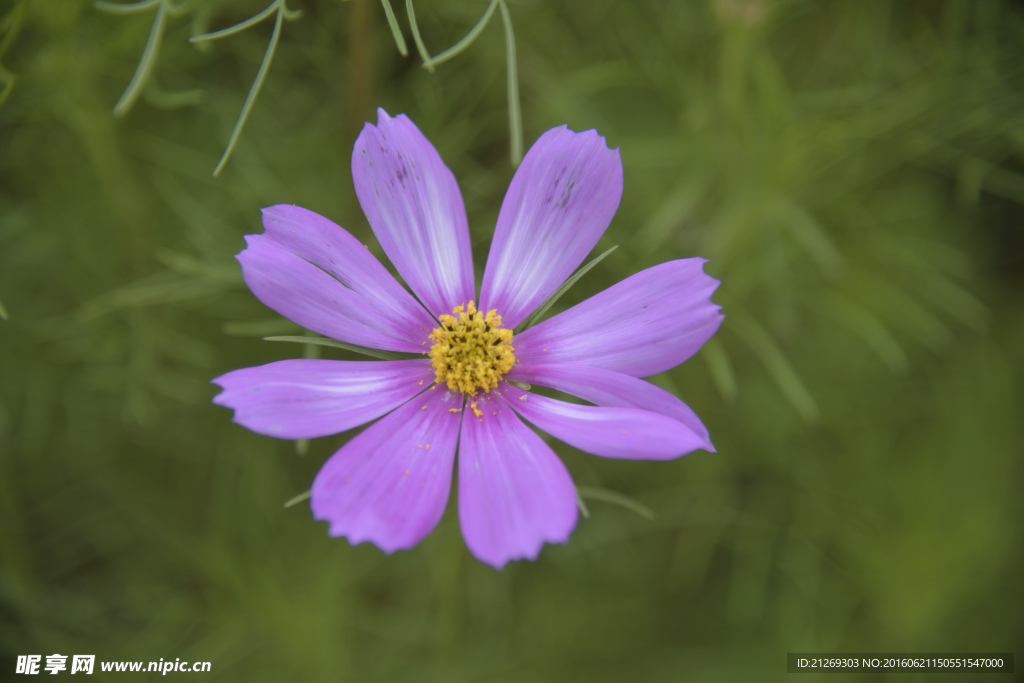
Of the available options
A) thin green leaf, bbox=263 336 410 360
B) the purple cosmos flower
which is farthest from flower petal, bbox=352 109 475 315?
thin green leaf, bbox=263 336 410 360

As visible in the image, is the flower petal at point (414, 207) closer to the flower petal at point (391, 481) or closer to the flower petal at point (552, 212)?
the flower petal at point (552, 212)

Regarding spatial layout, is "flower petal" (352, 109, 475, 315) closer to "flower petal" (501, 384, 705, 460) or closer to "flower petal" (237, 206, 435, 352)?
"flower petal" (237, 206, 435, 352)

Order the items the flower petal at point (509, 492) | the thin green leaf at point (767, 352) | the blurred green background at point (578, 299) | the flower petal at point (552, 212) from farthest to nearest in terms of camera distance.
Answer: the blurred green background at point (578, 299) < the thin green leaf at point (767, 352) < the flower petal at point (552, 212) < the flower petal at point (509, 492)

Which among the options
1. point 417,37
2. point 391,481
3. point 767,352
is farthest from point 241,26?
point 767,352

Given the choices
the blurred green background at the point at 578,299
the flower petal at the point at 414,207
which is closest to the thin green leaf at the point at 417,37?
the flower petal at the point at 414,207

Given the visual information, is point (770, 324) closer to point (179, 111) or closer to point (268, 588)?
point (268, 588)

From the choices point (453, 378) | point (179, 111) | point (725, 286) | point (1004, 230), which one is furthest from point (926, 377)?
point (179, 111)
